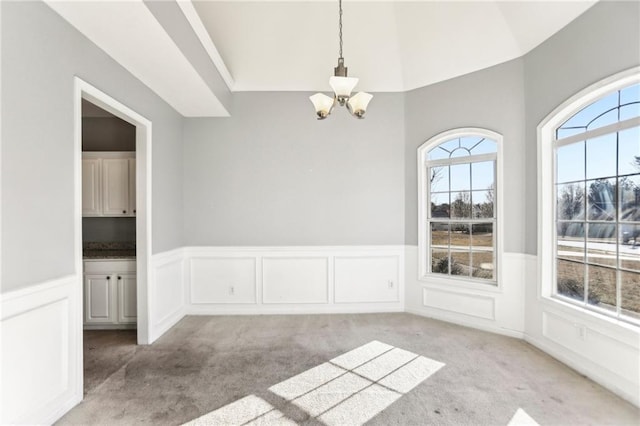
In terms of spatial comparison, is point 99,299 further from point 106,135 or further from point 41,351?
point 106,135

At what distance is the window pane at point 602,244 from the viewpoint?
9.30 feet

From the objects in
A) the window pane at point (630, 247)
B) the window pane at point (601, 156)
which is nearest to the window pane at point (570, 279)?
the window pane at point (630, 247)

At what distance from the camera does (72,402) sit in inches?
95.3

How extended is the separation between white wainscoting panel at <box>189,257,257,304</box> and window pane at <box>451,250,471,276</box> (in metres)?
2.77

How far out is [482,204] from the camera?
4.18 m

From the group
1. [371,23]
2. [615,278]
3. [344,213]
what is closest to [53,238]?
[344,213]

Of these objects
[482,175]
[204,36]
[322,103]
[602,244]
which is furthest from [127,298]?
[602,244]

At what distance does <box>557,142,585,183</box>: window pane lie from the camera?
3174 mm

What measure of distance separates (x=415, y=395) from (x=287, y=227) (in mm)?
2819

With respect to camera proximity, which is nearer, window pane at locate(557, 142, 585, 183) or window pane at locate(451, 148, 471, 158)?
window pane at locate(557, 142, 585, 183)

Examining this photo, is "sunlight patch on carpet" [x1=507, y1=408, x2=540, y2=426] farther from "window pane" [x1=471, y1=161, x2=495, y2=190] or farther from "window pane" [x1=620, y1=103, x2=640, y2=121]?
"window pane" [x1=471, y1=161, x2=495, y2=190]

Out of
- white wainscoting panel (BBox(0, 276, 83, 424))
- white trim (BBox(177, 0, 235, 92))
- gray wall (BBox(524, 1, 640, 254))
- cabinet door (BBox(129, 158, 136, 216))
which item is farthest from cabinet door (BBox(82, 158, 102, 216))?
gray wall (BBox(524, 1, 640, 254))

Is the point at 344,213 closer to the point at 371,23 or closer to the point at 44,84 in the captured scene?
the point at 371,23

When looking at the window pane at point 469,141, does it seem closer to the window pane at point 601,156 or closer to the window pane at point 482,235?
the window pane at point 482,235
